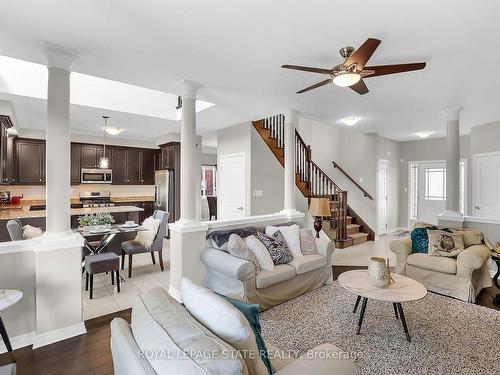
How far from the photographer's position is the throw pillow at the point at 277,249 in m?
3.38

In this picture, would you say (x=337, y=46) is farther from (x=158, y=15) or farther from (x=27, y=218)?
(x=27, y=218)

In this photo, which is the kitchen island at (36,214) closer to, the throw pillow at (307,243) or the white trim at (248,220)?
the white trim at (248,220)

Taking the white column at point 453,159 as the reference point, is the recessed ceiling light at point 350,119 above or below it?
above

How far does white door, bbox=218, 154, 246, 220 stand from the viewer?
566cm

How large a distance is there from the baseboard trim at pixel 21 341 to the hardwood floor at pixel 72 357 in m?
0.06

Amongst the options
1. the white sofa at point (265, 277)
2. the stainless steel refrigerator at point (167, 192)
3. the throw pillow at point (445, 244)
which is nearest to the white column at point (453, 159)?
the throw pillow at point (445, 244)

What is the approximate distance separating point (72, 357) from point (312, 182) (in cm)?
529

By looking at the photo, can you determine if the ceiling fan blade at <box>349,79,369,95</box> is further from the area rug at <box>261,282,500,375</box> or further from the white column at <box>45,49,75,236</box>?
the white column at <box>45,49,75,236</box>

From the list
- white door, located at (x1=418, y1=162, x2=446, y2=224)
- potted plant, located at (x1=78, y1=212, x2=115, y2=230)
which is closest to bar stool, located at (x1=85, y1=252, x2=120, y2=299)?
potted plant, located at (x1=78, y1=212, x2=115, y2=230)

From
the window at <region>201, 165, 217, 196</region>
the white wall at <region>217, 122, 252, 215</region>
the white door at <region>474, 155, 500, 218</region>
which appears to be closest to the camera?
the white wall at <region>217, 122, 252, 215</region>

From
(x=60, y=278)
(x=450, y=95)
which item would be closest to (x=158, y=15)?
(x=60, y=278)

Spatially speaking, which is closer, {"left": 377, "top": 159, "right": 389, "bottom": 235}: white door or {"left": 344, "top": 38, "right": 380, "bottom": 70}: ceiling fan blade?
{"left": 344, "top": 38, "right": 380, "bottom": 70}: ceiling fan blade

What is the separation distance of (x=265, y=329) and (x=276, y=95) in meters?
2.96

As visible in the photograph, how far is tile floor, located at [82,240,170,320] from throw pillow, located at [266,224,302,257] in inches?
65.3
